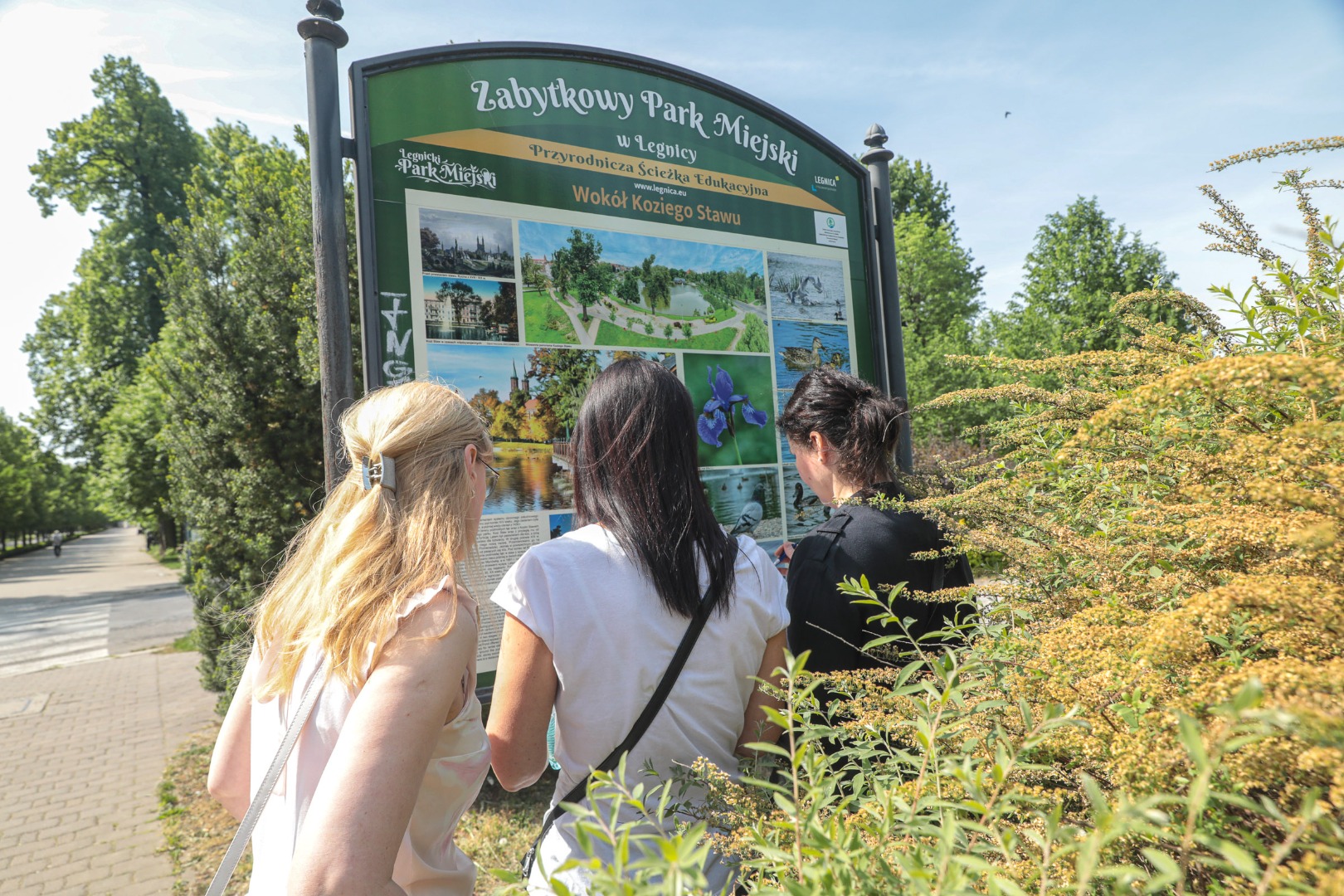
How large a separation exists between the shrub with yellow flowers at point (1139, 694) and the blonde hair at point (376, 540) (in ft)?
2.00

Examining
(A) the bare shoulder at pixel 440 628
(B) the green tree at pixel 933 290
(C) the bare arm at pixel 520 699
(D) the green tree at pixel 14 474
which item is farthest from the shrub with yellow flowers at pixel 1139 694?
(D) the green tree at pixel 14 474

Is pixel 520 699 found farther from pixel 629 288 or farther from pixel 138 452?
pixel 138 452

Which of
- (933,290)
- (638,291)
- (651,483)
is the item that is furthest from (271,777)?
(933,290)

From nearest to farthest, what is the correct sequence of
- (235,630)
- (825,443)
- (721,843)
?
(721,843) < (825,443) < (235,630)

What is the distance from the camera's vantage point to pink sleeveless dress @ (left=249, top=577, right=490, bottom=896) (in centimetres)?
133

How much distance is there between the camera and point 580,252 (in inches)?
130

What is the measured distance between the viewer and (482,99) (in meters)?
3.10

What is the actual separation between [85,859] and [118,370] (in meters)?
26.1

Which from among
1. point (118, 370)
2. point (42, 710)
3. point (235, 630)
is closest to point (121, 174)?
point (118, 370)

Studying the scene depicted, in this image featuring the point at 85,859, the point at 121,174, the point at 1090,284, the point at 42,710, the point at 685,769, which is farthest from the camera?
the point at 121,174

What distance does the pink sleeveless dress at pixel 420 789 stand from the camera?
4.38 feet

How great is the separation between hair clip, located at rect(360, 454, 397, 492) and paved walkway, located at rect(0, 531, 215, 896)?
13.4ft

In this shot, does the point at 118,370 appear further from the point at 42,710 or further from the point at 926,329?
the point at 926,329

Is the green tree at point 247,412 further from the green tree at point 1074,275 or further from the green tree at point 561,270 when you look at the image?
the green tree at point 1074,275
